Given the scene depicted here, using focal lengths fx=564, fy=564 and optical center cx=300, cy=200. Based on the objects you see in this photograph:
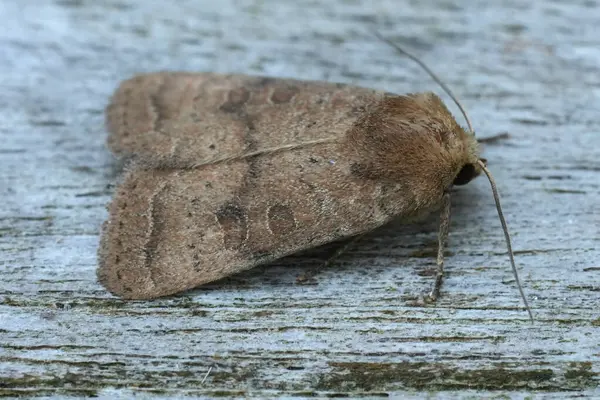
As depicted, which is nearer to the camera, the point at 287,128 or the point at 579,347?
the point at 579,347

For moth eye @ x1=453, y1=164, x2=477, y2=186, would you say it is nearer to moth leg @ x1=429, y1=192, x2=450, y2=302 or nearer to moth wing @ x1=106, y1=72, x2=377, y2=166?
moth leg @ x1=429, y1=192, x2=450, y2=302

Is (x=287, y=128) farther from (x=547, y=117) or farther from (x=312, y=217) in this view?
(x=547, y=117)

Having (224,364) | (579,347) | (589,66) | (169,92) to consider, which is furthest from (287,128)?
(589,66)

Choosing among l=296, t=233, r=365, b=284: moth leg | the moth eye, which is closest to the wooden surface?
l=296, t=233, r=365, b=284: moth leg

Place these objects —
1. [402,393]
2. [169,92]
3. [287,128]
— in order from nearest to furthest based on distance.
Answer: [402,393], [287,128], [169,92]

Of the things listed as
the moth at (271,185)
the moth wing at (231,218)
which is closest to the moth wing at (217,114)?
the moth at (271,185)
